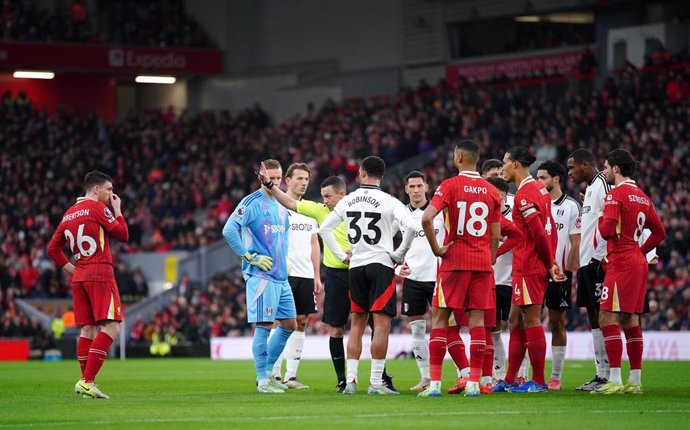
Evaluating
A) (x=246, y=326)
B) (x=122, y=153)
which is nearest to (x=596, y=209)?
(x=246, y=326)

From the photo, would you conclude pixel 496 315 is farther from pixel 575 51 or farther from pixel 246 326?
pixel 575 51

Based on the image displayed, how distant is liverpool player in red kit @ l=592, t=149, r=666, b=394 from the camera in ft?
46.8

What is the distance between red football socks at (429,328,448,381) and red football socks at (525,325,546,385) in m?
1.39

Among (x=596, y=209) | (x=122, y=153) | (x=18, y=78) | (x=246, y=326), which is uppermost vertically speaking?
(x=18, y=78)

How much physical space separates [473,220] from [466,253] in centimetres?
37

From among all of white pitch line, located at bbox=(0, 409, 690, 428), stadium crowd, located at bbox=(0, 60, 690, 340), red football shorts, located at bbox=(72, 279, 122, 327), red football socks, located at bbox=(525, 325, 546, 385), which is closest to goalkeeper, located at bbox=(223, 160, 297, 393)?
red football shorts, located at bbox=(72, 279, 122, 327)

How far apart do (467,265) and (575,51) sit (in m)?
29.2

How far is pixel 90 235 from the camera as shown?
586 inches

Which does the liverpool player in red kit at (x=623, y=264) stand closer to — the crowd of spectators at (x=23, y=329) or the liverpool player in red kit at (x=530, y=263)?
the liverpool player in red kit at (x=530, y=263)

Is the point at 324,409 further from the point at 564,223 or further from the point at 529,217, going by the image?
the point at 564,223

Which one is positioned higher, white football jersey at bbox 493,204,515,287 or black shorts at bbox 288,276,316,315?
white football jersey at bbox 493,204,515,287

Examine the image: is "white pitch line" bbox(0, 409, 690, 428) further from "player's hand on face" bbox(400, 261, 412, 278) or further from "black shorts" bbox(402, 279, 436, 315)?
"black shorts" bbox(402, 279, 436, 315)

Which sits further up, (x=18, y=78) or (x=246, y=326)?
(x=18, y=78)

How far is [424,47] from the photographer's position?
4700cm
